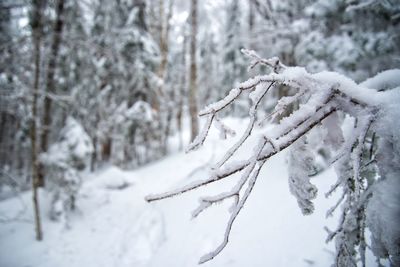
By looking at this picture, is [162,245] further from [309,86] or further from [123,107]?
[123,107]

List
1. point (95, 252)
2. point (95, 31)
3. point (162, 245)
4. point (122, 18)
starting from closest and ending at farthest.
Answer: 1. point (162, 245)
2. point (95, 252)
3. point (122, 18)
4. point (95, 31)

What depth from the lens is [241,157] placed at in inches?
101

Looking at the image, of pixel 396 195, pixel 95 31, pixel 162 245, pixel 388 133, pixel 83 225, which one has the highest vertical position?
pixel 95 31

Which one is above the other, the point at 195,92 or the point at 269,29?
the point at 269,29

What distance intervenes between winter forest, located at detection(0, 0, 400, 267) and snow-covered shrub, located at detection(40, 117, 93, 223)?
0.13ft

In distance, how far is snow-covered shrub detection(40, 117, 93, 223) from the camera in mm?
7754

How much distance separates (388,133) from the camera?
113 cm

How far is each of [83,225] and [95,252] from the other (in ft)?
5.46

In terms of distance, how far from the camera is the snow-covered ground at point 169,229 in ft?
10.5

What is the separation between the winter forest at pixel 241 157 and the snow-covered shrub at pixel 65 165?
4 cm

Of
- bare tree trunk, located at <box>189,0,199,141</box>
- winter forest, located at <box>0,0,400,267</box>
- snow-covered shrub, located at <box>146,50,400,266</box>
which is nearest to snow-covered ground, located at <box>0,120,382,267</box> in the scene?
winter forest, located at <box>0,0,400,267</box>

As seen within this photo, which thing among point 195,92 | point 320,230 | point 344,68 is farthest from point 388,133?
point 195,92

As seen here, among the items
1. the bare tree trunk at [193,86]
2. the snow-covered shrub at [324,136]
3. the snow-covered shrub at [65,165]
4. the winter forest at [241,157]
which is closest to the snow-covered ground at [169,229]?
the winter forest at [241,157]

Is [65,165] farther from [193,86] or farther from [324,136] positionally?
[324,136]
